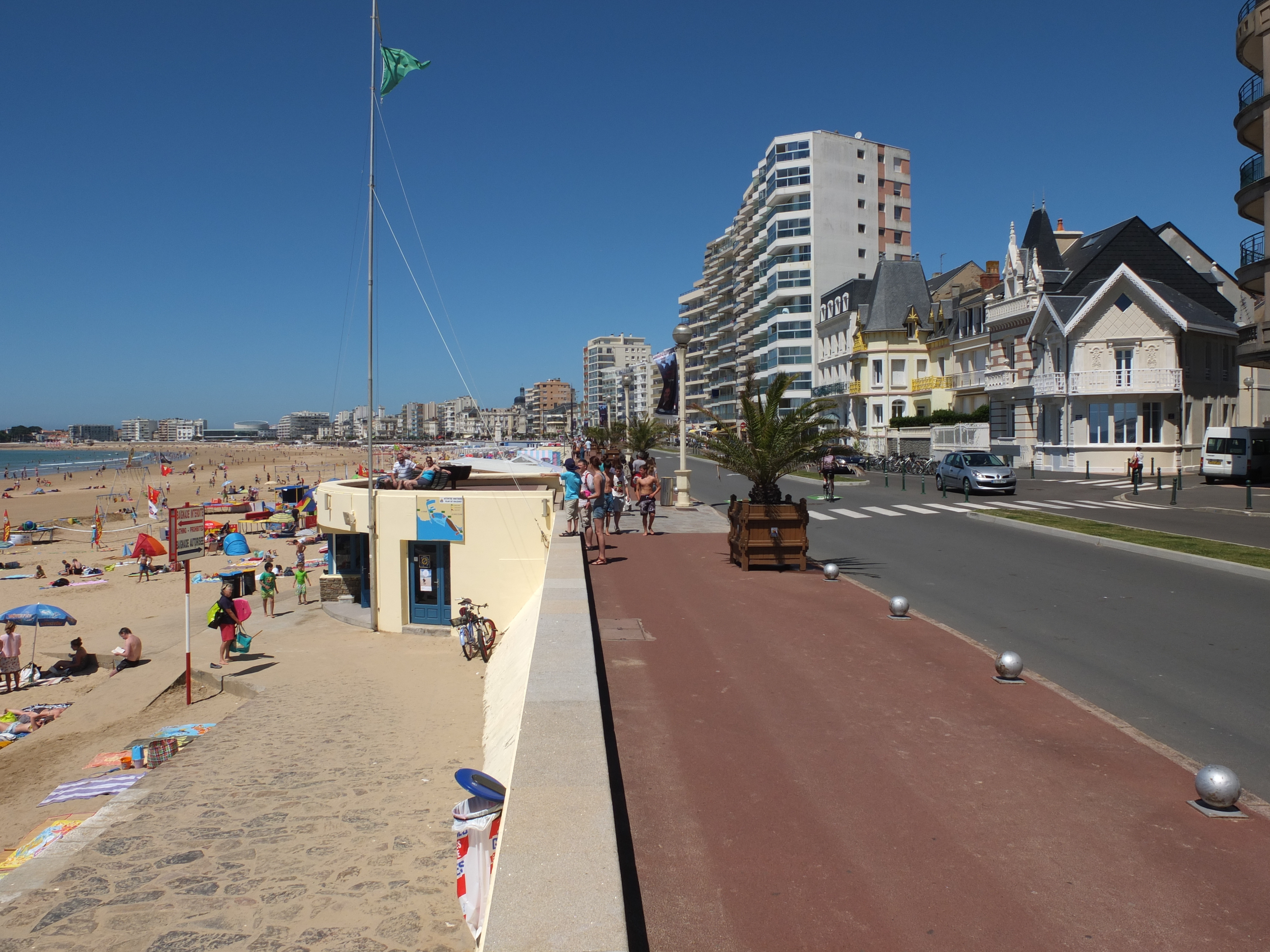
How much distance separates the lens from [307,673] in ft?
47.0

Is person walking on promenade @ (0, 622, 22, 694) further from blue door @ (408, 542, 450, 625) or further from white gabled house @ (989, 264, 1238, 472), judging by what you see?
white gabled house @ (989, 264, 1238, 472)

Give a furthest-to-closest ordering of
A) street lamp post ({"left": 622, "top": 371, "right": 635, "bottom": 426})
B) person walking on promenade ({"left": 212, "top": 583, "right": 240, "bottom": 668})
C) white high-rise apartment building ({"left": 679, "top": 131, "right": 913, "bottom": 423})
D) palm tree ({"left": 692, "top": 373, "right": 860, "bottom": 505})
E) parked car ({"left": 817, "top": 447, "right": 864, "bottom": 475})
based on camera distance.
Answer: street lamp post ({"left": 622, "top": 371, "right": 635, "bottom": 426}) < white high-rise apartment building ({"left": 679, "top": 131, "right": 913, "bottom": 423}) < parked car ({"left": 817, "top": 447, "right": 864, "bottom": 475}) < person walking on promenade ({"left": 212, "top": 583, "right": 240, "bottom": 668}) < palm tree ({"left": 692, "top": 373, "right": 860, "bottom": 505})

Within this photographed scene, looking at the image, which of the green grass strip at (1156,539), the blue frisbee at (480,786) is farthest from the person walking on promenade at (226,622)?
the green grass strip at (1156,539)

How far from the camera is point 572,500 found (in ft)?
50.2

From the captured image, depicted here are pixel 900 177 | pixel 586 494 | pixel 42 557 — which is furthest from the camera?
pixel 900 177

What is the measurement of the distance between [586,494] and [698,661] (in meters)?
5.67

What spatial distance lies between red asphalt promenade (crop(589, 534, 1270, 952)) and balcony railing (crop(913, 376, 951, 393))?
154 ft

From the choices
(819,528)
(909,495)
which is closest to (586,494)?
(819,528)

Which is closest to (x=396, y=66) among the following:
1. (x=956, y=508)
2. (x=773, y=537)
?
(x=773, y=537)

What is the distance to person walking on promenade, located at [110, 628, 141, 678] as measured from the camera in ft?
52.4

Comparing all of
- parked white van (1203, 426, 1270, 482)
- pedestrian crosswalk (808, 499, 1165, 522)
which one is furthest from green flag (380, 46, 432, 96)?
parked white van (1203, 426, 1270, 482)

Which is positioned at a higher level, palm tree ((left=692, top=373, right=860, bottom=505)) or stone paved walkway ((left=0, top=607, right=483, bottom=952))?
palm tree ((left=692, top=373, right=860, bottom=505))

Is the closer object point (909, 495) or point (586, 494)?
point (586, 494)

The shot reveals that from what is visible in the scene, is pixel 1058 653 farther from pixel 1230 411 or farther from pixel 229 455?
pixel 229 455
